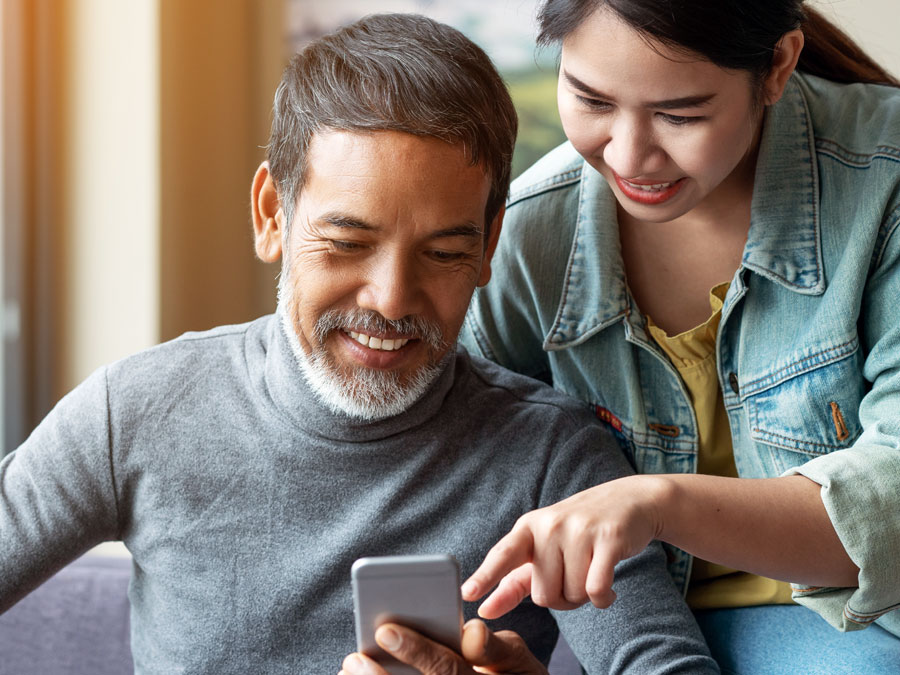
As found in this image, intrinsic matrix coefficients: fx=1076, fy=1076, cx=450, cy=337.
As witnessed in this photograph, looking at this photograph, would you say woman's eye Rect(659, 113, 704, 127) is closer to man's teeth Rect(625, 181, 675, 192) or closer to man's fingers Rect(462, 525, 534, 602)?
man's teeth Rect(625, 181, 675, 192)

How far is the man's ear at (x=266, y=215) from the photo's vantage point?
4.58 feet

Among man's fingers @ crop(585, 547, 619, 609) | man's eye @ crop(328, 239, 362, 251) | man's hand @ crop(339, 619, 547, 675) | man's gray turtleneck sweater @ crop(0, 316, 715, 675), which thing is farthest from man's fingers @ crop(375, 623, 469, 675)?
man's eye @ crop(328, 239, 362, 251)

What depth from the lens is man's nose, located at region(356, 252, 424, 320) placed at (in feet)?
4.03

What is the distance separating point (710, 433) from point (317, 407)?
0.56 metres

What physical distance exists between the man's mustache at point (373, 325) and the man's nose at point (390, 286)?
0.02 meters

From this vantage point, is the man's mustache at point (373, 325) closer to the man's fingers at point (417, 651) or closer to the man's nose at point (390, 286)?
the man's nose at point (390, 286)

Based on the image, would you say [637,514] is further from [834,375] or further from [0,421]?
[0,421]

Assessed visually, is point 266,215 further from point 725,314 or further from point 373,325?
point 725,314

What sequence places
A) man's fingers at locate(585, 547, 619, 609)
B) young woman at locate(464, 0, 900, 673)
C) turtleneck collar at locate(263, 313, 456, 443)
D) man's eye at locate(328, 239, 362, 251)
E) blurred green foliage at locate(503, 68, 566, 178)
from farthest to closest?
blurred green foliage at locate(503, 68, 566, 178)
turtleneck collar at locate(263, 313, 456, 443)
man's eye at locate(328, 239, 362, 251)
young woman at locate(464, 0, 900, 673)
man's fingers at locate(585, 547, 619, 609)

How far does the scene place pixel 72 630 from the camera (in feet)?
5.82

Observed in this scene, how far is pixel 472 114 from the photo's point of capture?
51.0 inches

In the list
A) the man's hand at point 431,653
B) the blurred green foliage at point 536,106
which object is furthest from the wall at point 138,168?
the man's hand at point 431,653

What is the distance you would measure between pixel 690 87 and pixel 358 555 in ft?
2.24

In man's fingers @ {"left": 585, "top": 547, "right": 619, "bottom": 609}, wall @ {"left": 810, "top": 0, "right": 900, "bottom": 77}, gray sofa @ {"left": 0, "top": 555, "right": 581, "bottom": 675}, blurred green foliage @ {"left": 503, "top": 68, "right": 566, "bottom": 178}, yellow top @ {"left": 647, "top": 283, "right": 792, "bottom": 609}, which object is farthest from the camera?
blurred green foliage @ {"left": 503, "top": 68, "right": 566, "bottom": 178}
